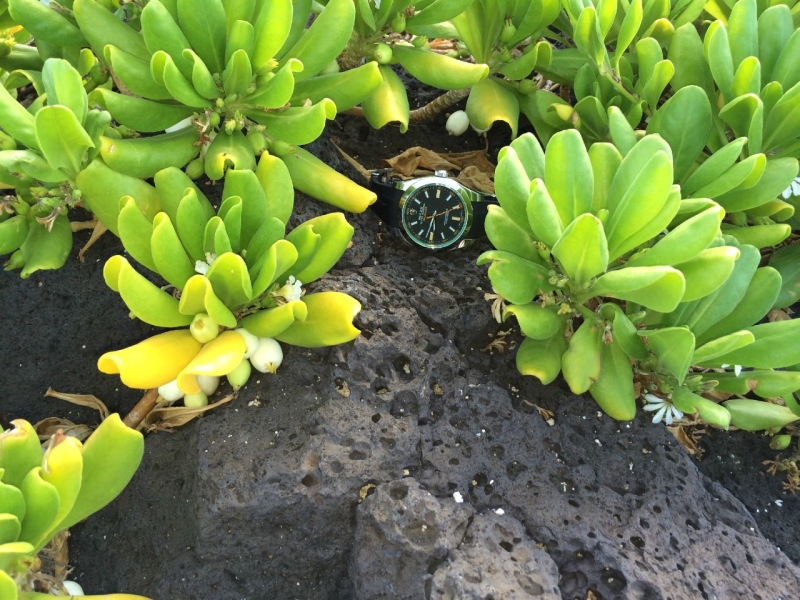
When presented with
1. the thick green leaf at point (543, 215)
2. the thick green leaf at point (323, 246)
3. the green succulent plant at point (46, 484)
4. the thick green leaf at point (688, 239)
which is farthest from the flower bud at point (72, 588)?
the thick green leaf at point (688, 239)

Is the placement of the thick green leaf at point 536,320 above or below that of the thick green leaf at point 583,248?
below

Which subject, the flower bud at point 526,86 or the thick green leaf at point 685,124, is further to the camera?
the flower bud at point 526,86

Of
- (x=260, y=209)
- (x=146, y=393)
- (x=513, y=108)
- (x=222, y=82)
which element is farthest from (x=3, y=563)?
(x=513, y=108)

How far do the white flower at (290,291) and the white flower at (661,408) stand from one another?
69 cm

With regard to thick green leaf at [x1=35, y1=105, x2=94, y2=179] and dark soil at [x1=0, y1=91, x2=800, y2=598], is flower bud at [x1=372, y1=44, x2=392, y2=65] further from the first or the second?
thick green leaf at [x1=35, y1=105, x2=94, y2=179]

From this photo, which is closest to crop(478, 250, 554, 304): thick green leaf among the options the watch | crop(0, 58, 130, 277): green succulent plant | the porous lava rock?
the porous lava rock

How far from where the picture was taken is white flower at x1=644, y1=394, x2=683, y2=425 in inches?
47.7

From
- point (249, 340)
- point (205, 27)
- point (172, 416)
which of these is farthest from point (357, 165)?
point (172, 416)

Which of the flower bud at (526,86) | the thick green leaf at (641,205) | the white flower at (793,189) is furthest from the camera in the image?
the flower bud at (526,86)

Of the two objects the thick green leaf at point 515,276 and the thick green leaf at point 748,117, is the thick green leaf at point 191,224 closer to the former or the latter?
the thick green leaf at point 515,276

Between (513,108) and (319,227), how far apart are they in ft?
1.99

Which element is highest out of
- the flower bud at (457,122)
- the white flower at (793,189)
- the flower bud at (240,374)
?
the white flower at (793,189)

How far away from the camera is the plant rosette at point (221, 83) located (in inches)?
44.4

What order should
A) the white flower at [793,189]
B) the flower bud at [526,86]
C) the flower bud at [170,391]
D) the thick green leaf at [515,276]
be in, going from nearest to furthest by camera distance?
1. the thick green leaf at [515,276]
2. the flower bud at [170,391]
3. the white flower at [793,189]
4. the flower bud at [526,86]
